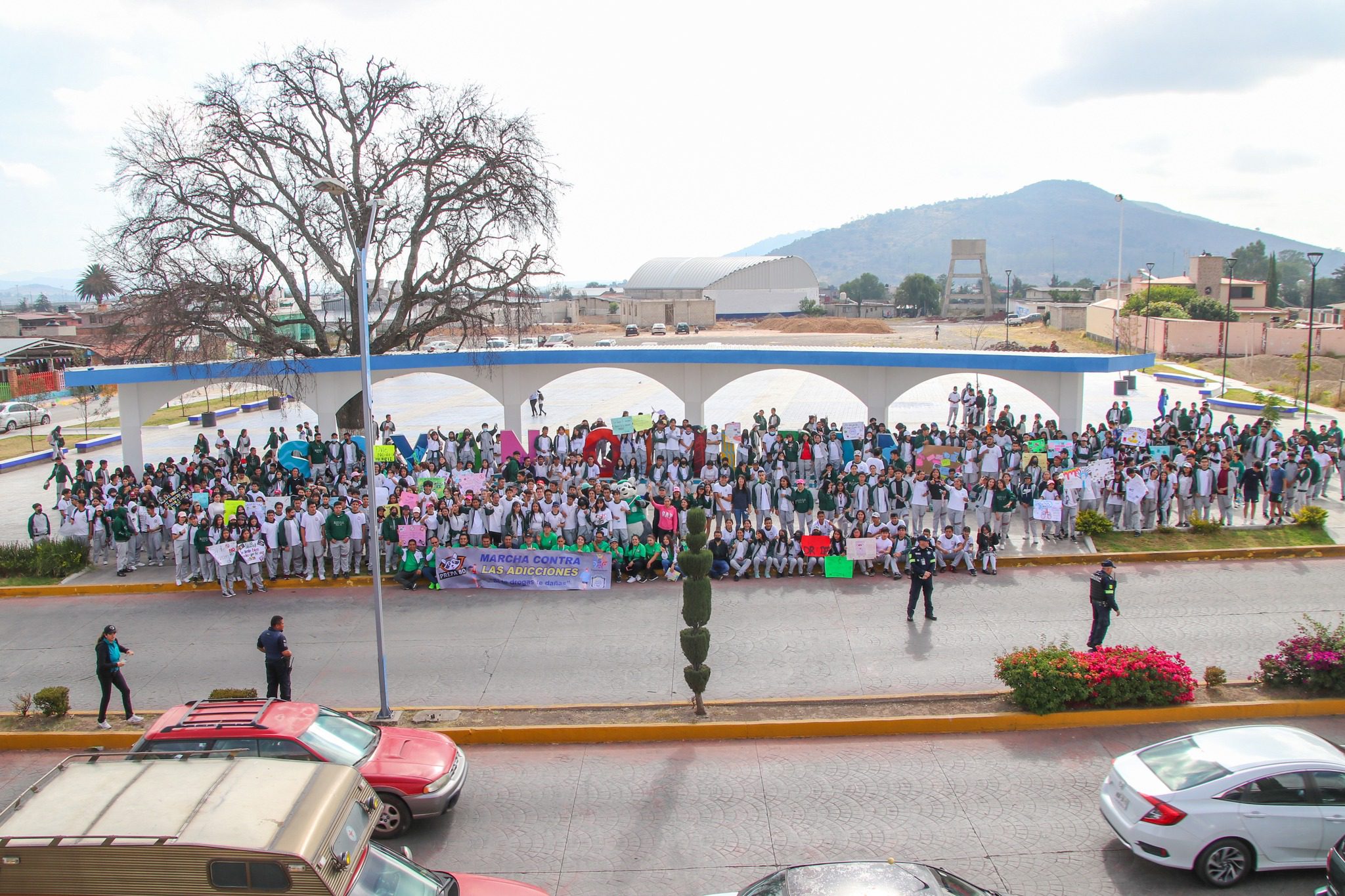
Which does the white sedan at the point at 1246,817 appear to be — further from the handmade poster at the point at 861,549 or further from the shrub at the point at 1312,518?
the shrub at the point at 1312,518

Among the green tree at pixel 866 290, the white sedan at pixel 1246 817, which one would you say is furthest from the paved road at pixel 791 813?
the green tree at pixel 866 290

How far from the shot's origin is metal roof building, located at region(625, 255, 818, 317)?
127500 mm

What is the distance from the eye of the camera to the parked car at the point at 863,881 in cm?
690

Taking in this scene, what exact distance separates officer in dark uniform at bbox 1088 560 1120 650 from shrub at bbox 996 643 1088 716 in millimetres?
1411

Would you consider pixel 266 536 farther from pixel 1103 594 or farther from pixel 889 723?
pixel 1103 594

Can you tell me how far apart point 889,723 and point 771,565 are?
255 inches

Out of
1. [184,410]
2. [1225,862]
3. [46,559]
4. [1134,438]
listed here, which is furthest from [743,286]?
[1225,862]

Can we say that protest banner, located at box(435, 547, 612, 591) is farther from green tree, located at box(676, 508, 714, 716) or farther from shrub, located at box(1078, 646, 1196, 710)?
shrub, located at box(1078, 646, 1196, 710)

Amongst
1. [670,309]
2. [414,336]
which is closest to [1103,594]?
[414,336]

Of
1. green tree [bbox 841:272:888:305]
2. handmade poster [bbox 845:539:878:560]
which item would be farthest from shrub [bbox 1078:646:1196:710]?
green tree [bbox 841:272:888:305]

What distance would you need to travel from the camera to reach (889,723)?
1178cm

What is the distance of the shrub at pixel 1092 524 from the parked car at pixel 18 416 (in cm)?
4319

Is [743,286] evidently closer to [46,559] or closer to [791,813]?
[46,559]

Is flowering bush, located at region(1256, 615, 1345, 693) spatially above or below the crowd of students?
below
